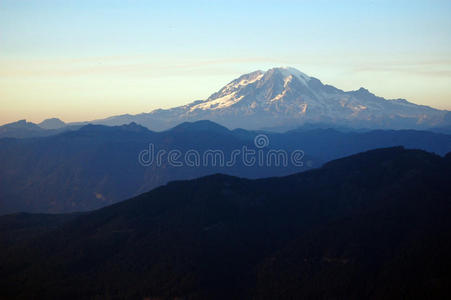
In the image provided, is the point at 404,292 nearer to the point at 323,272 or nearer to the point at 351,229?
the point at 323,272

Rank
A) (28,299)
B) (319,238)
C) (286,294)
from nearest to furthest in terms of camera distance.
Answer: (286,294) → (28,299) → (319,238)

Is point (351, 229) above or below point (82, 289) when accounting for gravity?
above

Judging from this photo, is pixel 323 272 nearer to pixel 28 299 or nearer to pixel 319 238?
pixel 319 238

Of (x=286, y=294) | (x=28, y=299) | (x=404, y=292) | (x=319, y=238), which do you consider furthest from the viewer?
(x=319, y=238)

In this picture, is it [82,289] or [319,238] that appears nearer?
[82,289]

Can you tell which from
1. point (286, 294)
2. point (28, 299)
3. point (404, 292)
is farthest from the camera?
point (28, 299)

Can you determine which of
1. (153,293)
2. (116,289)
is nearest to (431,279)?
(153,293)

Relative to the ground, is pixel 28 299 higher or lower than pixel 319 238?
lower

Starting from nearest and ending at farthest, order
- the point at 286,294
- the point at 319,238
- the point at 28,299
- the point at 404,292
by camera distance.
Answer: the point at 404,292, the point at 286,294, the point at 28,299, the point at 319,238

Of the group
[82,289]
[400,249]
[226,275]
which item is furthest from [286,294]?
[82,289]
